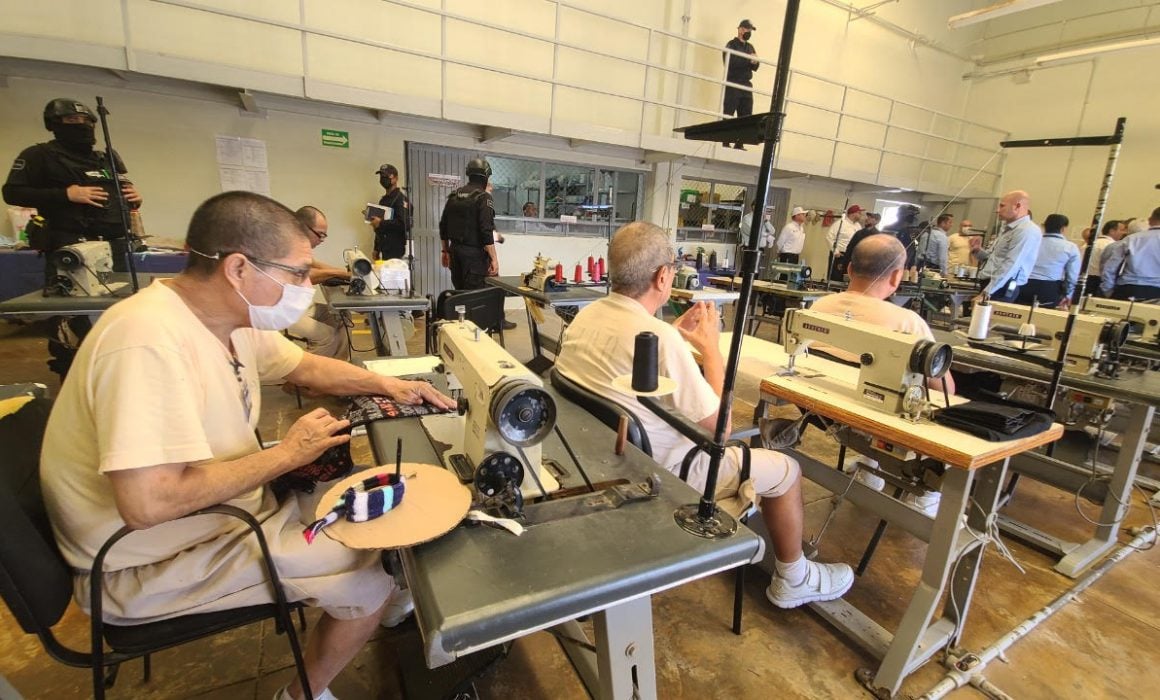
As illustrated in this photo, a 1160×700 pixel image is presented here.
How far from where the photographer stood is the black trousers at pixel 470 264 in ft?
15.6

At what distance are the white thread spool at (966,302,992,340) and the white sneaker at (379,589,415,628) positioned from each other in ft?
10.1

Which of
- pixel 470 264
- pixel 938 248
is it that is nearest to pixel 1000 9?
pixel 938 248

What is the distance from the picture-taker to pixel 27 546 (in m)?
0.90

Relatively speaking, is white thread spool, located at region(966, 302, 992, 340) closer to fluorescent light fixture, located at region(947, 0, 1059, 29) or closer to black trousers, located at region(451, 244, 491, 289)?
black trousers, located at region(451, 244, 491, 289)

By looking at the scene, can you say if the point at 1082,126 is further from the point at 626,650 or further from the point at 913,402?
the point at 626,650

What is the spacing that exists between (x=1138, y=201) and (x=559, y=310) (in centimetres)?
1045

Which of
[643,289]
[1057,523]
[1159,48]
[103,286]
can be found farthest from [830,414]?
[1159,48]

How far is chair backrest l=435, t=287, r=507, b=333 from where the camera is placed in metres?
2.77

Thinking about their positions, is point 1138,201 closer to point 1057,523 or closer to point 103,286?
point 1057,523

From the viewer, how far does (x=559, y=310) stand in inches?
145

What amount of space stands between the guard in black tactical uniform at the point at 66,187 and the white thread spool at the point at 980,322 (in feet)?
15.5

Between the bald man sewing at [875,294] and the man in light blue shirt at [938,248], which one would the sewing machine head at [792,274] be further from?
the bald man sewing at [875,294]

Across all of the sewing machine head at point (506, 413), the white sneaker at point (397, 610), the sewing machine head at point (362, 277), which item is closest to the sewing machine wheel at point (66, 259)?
the sewing machine head at point (362, 277)

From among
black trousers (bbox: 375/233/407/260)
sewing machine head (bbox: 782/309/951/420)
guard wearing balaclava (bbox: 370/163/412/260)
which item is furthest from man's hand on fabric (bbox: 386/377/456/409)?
black trousers (bbox: 375/233/407/260)
